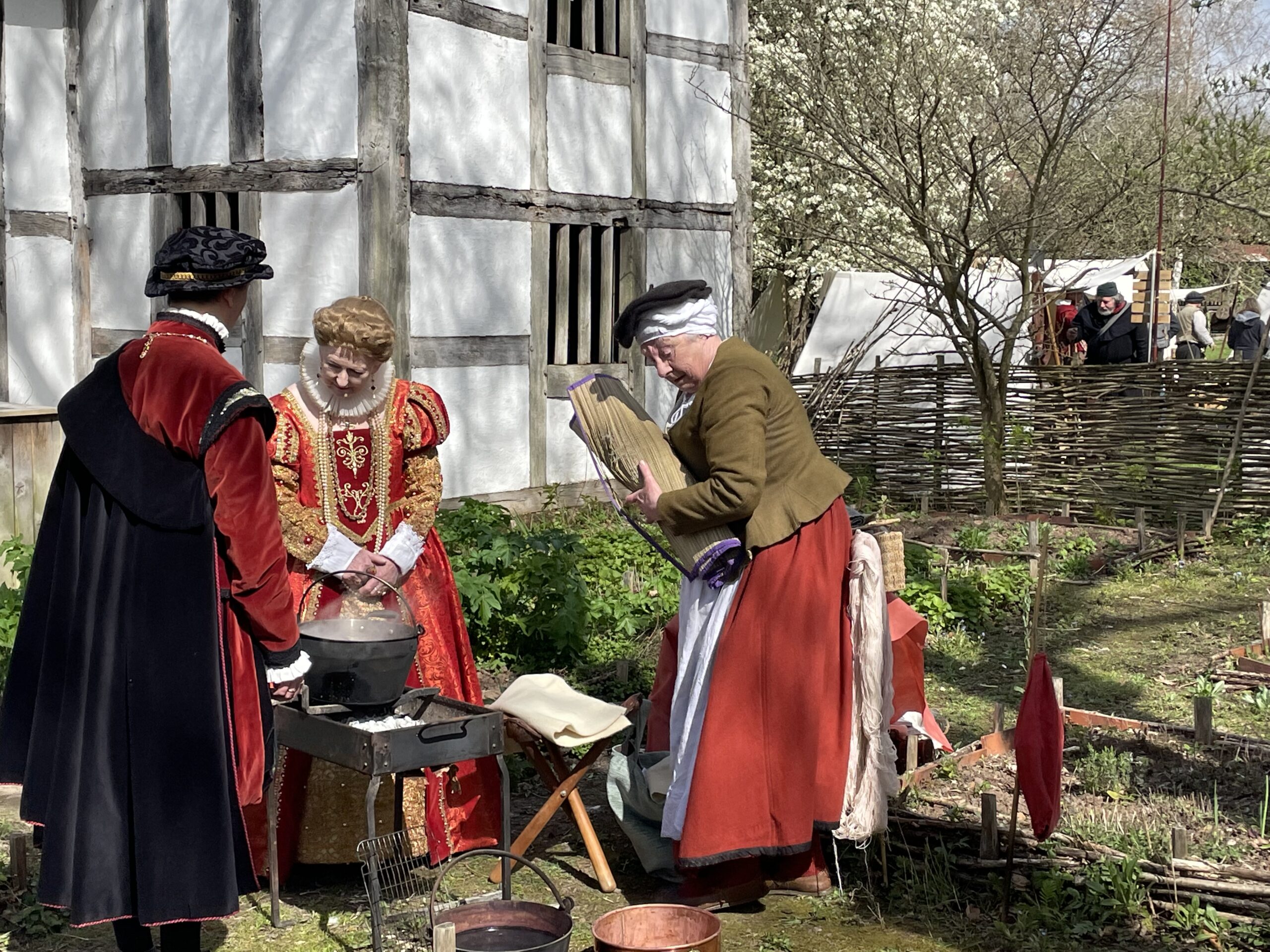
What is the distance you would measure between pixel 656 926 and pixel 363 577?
54.3 inches

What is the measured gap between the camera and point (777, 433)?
4145 mm

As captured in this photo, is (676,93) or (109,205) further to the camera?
(676,93)

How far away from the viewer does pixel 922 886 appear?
4.32m

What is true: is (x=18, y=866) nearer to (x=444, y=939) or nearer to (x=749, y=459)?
(x=444, y=939)

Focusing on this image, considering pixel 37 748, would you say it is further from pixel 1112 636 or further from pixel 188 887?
pixel 1112 636

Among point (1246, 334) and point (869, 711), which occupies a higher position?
point (1246, 334)

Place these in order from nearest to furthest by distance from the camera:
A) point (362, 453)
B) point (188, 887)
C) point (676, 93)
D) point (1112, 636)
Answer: point (188, 887)
point (362, 453)
point (1112, 636)
point (676, 93)

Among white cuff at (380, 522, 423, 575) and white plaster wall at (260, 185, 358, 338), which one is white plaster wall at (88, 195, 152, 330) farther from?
white cuff at (380, 522, 423, 575)

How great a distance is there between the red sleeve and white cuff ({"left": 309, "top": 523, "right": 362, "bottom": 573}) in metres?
0.82

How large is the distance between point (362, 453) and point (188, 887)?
1.52 metres

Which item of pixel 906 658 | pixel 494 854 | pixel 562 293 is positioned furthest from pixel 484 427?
pixel 494 854

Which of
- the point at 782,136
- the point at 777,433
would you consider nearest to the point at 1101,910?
the point at 777,433

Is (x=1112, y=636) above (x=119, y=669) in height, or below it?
below

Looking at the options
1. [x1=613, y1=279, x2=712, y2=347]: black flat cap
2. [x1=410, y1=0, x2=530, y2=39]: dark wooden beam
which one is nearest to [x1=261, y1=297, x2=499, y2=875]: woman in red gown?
[x1=613, y1=279, x2=712, y2=347]: black flat cap
